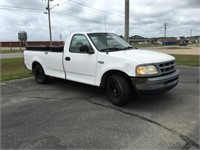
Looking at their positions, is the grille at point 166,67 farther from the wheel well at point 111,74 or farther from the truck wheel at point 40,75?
the truck wheel at point 40,75

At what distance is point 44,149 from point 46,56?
4.37m

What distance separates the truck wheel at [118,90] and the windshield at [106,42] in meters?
0.91

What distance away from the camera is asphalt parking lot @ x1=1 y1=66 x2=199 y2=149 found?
337 centimetres

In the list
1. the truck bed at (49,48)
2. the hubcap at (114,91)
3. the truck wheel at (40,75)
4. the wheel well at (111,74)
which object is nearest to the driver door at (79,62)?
the wheel well at (111,74)

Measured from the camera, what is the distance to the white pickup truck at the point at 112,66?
4586 mm

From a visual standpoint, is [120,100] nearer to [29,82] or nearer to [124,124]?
[124,124]

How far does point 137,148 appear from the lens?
3.17 m

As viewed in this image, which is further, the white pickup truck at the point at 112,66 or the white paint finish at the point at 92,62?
the white paint finish at the point at 92,62

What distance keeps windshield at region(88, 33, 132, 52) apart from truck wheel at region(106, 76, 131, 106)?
910 mm

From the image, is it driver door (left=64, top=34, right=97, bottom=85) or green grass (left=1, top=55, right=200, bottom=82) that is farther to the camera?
green grass (left=1, top=55, right=200, bottom=82)

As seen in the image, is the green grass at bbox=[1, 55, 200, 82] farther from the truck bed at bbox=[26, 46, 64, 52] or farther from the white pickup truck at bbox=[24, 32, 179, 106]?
the white pickup truck at bbox=[24, 32, 179, 106]

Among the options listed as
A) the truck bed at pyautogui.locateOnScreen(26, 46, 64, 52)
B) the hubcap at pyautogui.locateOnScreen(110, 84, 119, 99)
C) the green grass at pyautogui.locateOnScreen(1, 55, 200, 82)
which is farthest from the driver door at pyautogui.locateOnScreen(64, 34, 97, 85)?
the green grass at pyautogui.locateOnScreen(1, 55, 200, 82)

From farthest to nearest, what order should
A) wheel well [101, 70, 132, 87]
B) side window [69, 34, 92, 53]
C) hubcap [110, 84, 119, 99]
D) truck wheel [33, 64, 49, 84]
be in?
truck wheel [33, 64, 49, 84] < side window [69, 34, 92, 53] < hubcap [110, 84, 119, 99] < wheel well [101, 70, 132, 87]

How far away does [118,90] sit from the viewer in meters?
4.92
